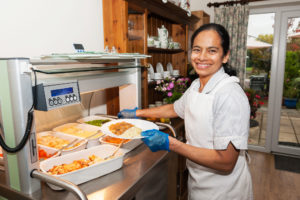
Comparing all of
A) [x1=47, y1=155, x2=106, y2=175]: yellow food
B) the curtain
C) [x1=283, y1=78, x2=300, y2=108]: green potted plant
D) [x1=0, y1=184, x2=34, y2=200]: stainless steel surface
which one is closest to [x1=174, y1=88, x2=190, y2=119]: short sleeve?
[x1=47, y1=155, x2=106, y2=175]: yellow food

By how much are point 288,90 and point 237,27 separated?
1.30 m

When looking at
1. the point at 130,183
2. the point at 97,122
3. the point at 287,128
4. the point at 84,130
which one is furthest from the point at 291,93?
the point at 130,183

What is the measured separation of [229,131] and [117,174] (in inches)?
22.1

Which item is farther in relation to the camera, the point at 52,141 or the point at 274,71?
the point at 274,71

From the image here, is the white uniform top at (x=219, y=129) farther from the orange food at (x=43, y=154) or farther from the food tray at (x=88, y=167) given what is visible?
the orange food at (x=43, y=154)

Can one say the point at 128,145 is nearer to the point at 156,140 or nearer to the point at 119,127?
the point at 119,127

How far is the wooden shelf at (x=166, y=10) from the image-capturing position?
1.92 metres

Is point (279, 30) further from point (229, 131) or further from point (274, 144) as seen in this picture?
point (229, 131)

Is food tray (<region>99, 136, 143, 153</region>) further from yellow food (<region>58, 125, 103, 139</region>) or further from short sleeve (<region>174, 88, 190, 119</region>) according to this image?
short sleeve (<region>174, 88, 190, 119</region>)

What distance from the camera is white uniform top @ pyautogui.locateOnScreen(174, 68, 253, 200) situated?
108 cm

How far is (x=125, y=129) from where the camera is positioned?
1.23 meters

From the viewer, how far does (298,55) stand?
343cm

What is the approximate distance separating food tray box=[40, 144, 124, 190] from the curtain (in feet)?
8.89

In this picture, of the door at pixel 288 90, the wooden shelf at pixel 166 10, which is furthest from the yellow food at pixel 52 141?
the door at pixel 288 90
